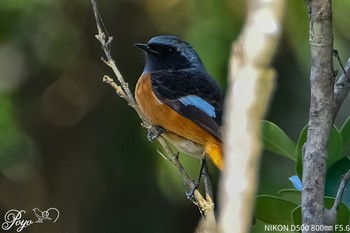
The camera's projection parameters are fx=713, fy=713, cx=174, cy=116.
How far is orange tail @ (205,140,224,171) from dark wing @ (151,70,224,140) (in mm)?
44

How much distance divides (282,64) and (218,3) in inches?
31.3

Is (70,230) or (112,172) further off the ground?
(112,172)

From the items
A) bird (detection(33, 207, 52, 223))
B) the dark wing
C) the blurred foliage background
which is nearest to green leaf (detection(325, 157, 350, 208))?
the dark wing

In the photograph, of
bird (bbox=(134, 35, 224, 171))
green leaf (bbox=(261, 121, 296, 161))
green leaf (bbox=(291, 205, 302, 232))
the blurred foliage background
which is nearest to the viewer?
green leaf (bbox=(291, 205, 302, 232))

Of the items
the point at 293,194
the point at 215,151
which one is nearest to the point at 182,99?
the point at 215,151

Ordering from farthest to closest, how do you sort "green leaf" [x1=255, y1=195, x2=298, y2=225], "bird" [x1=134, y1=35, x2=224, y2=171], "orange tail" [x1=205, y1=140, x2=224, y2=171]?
"bird" [x1=134, y1=35, x2=224, y2=171] < "orange tail" [x1=205, y1=140, x2=224, y2=171] < "green leaf" [x1=255, y1=195, x2=298, y2=225]

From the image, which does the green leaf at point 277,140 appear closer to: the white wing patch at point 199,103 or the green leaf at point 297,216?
the green leaf at point 297,216

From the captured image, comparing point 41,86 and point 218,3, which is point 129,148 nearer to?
point 41,86

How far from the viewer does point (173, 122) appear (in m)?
3.07

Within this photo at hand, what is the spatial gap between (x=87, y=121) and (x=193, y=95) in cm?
159

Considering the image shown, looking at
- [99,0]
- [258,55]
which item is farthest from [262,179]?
[258,55]

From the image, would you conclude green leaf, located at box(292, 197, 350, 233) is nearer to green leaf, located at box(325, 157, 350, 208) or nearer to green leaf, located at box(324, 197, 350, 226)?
green leaf, located at box(324, 197, 350, 226)

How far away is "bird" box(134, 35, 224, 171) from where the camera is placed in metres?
2.96

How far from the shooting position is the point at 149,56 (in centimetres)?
357
